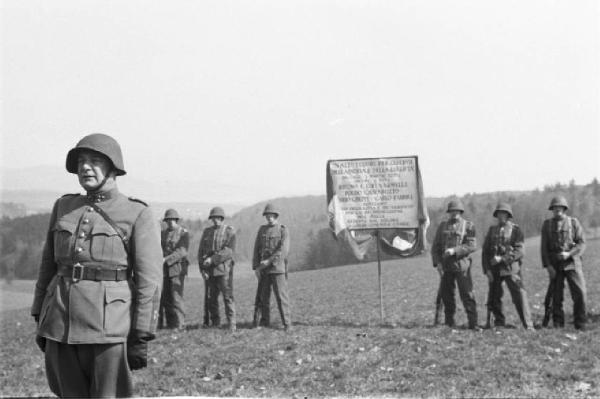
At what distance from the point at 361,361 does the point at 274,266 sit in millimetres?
3349

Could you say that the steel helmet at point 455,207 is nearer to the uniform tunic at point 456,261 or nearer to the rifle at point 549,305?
the uniform tunic at point 456,261

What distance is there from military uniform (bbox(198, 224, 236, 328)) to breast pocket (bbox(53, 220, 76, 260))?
715cm

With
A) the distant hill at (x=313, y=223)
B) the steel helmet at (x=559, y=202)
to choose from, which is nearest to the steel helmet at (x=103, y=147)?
the steel helmet at (x=559, y=202)

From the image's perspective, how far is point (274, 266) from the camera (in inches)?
446

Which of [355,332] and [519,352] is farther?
[355,332]

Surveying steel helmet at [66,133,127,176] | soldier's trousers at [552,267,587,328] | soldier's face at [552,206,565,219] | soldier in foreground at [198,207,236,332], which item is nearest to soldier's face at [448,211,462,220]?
soldier's face at [552,206,565,219]

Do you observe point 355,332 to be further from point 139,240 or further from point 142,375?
point 139,240

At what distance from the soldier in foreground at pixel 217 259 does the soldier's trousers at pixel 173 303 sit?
1.70 ft

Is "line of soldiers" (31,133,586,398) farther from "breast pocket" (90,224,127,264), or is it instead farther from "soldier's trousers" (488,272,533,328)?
"soldier's trousers" (488,272,533,328)

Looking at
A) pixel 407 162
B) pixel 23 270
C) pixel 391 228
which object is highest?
pixel 407 162

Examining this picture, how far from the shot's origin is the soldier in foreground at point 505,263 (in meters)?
10.4

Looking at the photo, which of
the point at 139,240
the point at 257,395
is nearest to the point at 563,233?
the point at 257,395

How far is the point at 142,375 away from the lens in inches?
316

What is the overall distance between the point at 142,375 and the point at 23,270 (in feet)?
85.8
